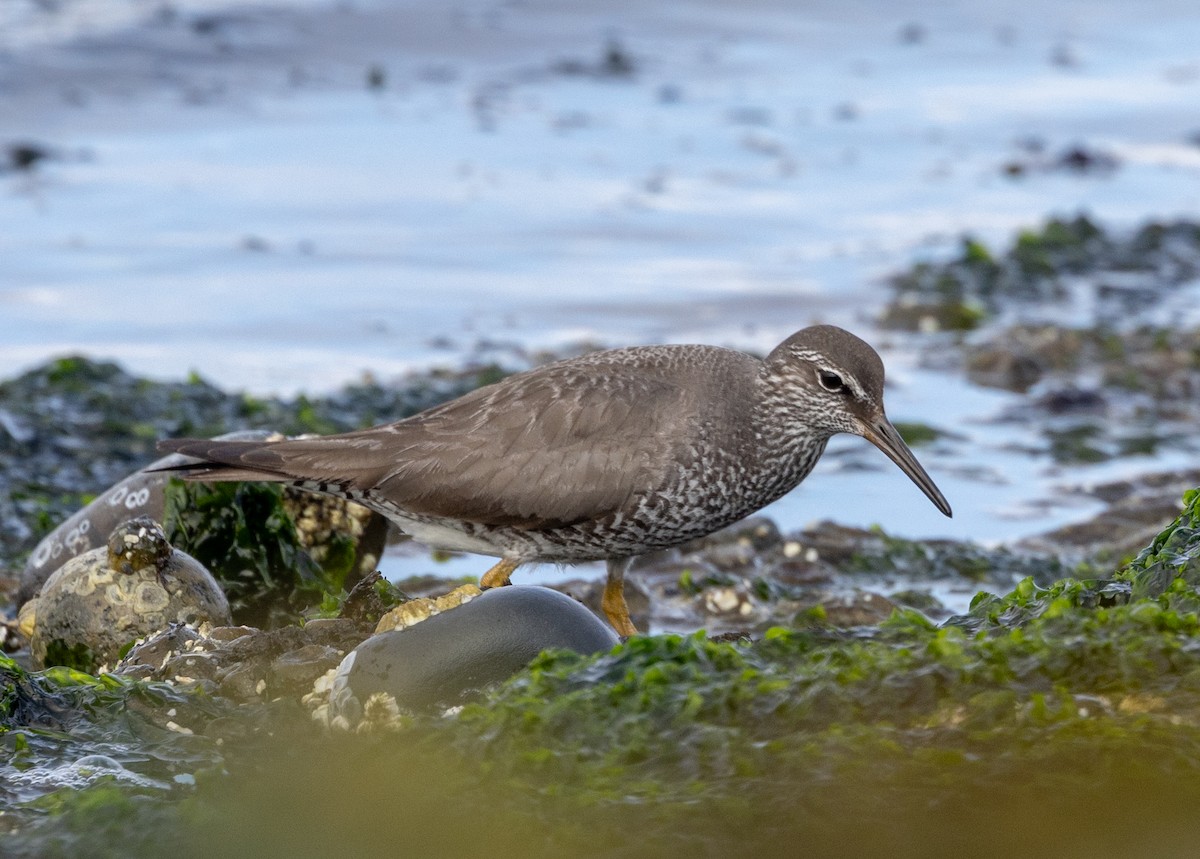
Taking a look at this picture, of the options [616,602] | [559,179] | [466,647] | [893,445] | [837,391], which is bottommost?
[616,602]

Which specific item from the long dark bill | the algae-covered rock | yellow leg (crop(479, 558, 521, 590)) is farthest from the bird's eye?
the algae-covered rock

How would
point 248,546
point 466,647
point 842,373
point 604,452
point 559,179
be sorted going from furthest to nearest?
point 559,179 → point 248,546 → point 842,373 → point 604,452 → point 466,647

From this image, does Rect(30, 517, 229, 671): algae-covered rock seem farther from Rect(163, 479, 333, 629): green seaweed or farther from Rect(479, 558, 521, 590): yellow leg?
Rect(479, 558, 521, 590): yellow leg

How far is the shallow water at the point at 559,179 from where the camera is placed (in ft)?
33.9

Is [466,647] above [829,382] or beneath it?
beneath

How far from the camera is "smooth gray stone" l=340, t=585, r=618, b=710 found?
186 inches

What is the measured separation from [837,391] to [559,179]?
7341mm

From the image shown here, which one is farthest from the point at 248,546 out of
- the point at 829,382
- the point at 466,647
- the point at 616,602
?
the point at 829,382

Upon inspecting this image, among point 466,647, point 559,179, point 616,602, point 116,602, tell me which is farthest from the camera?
point 559,179

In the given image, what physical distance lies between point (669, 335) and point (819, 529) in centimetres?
297

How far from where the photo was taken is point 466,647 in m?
4.80

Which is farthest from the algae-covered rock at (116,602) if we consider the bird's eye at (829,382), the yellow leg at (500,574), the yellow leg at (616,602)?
the bird's eye at (829,382)

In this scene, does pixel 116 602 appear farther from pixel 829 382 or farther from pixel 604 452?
pixel 829 382

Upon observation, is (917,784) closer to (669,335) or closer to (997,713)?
(997,713)
